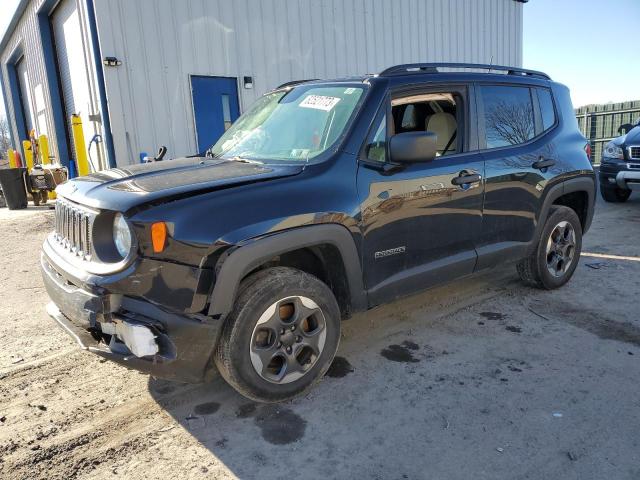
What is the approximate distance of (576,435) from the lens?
255 centimetres

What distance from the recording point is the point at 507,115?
4074 millimetres

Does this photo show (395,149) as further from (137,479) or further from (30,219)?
(30,219)

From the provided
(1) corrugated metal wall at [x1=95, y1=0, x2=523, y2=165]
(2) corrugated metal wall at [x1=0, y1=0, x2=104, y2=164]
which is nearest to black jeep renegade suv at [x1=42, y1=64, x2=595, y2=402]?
(1) corrugated metal wall at [x1=95, y1=0, x2=523, y2=165]

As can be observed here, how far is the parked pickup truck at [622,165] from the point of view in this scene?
28.4 feet

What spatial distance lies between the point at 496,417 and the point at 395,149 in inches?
64.7

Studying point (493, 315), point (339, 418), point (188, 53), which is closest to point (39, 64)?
point (188, 53)

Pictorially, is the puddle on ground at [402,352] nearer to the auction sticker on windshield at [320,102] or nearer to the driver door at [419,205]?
the driver door at [419,205]

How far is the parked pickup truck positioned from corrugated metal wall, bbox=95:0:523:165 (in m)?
5.62

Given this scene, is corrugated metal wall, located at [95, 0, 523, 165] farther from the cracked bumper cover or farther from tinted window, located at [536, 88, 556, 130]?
tinted window, located at [536, 88, 556, 130]

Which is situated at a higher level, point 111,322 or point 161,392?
point 111,322

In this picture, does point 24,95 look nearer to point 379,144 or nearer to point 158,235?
point 379,144

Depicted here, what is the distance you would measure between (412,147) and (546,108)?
6.94ft

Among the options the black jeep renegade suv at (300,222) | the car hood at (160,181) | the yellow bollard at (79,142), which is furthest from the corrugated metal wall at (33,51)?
the black jeep renegade suv at (300,222)

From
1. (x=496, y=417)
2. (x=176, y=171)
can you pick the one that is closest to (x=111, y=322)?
(x=176, y=171)
